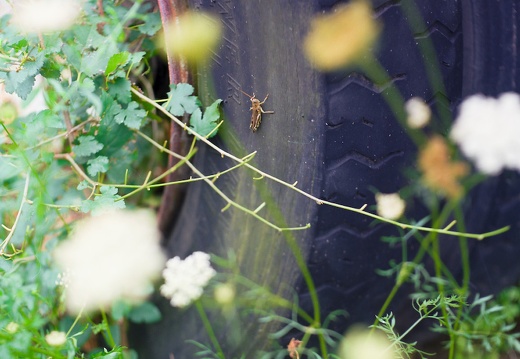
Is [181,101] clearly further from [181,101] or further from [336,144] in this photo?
[336,144]

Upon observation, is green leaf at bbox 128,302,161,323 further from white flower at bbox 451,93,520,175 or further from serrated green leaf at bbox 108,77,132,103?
white flower at bbox 451,93,520,175

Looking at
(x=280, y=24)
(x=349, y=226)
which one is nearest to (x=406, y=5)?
(x=280, y=24)

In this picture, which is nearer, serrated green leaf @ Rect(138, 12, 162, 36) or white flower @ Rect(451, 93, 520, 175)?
white flower @ Rect(451, 93, 520, 175)

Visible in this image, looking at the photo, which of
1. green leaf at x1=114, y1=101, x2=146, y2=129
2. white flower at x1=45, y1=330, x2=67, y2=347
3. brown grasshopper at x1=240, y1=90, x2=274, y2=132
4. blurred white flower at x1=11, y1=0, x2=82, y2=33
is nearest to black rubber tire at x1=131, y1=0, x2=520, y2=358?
brown grasshopper at x1=240, y1=90, x2=274, y2=132

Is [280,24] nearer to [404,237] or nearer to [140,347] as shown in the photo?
[404,237]

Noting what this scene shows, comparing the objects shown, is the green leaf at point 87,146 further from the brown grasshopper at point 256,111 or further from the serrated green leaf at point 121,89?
the brown grasshopper at point 256,111

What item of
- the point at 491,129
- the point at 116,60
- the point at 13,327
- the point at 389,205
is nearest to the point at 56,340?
the point at 13,327

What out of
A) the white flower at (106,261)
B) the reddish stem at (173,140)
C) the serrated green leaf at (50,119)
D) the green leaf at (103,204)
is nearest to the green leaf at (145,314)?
the white flower at (106,261)

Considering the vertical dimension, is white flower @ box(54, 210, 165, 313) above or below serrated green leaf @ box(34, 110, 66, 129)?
below
